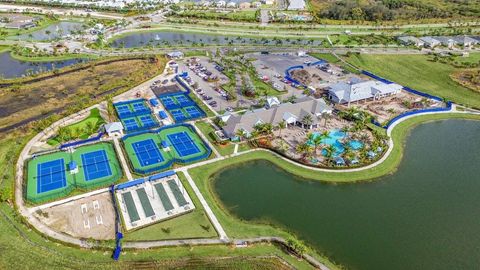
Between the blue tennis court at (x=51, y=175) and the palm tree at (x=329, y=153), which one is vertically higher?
the palm tree at (x=329, y=153)

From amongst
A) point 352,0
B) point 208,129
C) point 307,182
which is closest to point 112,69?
point 208,129

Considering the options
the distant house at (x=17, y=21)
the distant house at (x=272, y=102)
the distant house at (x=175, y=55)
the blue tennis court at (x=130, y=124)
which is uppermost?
the distant house at (x=17, y=21)

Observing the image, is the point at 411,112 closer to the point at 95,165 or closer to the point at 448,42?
the point at 448,42

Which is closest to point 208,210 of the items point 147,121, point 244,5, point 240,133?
point 240,133

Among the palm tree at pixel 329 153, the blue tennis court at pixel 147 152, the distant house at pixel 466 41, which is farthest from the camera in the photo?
the distant house at pixel 466 41

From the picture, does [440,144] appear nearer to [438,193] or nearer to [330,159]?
[438,193]

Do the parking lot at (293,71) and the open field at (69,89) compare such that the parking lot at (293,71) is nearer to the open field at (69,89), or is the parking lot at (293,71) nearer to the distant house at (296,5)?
the open field at (69,89)

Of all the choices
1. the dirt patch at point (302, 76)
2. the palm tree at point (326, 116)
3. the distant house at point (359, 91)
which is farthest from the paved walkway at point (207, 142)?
the dirt patch at point (302, 76)
